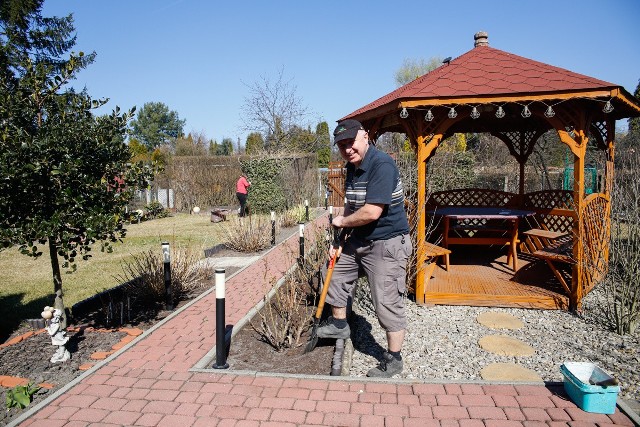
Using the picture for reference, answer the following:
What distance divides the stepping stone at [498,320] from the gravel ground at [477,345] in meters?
0.08

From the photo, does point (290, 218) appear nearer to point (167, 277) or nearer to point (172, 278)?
point (172, 278)

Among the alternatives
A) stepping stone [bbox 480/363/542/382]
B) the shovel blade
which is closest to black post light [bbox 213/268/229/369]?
the shovel blade

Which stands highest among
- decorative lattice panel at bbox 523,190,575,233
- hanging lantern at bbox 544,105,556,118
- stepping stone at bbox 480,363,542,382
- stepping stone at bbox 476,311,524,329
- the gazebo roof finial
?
the gazebo roof finial

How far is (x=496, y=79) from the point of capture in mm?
6051

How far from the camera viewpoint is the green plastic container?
319 centimetres

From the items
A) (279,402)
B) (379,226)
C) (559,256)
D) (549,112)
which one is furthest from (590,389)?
(549,112)

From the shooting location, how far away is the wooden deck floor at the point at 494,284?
6129 mm

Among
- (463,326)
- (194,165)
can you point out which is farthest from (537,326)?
(194,165)

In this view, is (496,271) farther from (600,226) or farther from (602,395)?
(602,395)

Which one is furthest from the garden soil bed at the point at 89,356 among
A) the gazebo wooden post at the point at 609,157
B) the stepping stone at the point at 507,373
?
the gazebo wooden post at the point at 609,157

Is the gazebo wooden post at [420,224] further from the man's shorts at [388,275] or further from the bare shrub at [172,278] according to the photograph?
the bare shrub at [172,278]

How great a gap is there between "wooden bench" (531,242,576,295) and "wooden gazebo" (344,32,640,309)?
7 centimetres

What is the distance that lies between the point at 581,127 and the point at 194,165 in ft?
59.7

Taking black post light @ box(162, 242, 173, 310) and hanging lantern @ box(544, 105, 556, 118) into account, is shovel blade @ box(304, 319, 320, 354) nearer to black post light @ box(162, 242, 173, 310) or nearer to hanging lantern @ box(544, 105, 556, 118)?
black post light @ box(162, 242, 173, 310)
